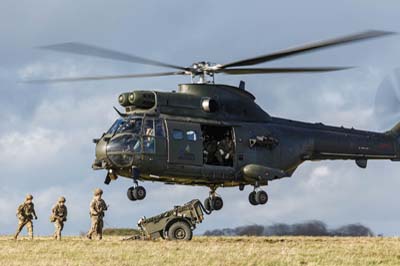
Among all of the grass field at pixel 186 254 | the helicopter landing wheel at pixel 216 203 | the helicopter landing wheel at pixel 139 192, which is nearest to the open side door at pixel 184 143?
the helicopter landing wheel at pixel 139 192

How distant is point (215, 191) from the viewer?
27.8 metres

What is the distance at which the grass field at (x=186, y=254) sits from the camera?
707 inches

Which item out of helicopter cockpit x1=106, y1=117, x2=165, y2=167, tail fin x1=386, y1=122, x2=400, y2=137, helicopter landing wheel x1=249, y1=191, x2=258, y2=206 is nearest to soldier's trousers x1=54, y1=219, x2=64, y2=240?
helicopter cockpit x1=106, y1=117, x2=165, y2=167

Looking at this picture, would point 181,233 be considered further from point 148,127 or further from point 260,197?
point 260,197

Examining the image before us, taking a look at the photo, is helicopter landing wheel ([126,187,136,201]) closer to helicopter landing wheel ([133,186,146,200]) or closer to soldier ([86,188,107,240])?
helicopter landing wheel ([133,186,146,200])

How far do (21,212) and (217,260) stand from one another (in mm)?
9726

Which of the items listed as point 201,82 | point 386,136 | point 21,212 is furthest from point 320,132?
point 21,212

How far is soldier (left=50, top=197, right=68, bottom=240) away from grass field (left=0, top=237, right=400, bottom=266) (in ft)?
8.76

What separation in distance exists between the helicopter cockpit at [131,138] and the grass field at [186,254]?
2.96 m

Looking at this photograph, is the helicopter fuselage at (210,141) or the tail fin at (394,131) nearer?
the helicopter fuselage at (210,141)

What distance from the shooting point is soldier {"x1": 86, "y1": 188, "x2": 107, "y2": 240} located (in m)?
24.5

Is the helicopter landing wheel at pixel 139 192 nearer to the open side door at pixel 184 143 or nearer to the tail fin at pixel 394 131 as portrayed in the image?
the open side door at pixel 184 143

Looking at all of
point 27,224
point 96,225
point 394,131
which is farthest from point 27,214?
point 394,131

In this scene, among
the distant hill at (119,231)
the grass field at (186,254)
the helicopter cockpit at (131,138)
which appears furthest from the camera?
the distant hill at (119,231)
